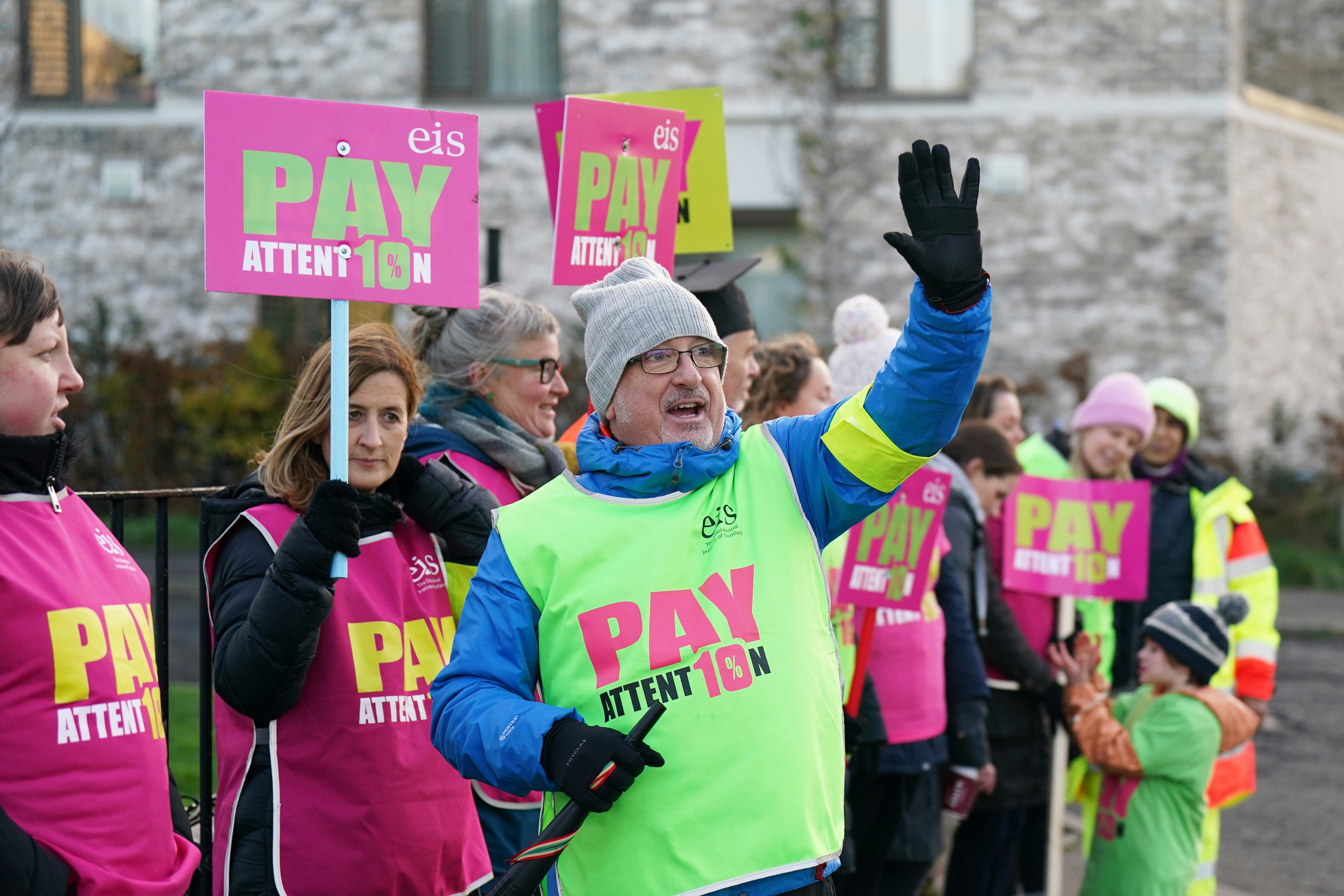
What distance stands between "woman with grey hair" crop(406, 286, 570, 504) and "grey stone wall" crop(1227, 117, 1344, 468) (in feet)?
41.2

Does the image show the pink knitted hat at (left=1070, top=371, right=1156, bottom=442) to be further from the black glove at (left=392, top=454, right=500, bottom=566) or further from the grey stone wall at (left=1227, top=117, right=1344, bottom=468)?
the grey stone wall at (left=1227, top=117, right=1344, bottom=468)

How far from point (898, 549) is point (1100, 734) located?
1.13m

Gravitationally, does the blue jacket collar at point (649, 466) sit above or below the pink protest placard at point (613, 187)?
below

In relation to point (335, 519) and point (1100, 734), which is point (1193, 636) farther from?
point (335, 519)

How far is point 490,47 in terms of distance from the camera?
15.2 meters

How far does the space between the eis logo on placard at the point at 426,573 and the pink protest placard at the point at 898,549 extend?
1558mm

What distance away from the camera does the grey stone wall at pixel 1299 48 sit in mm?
19328

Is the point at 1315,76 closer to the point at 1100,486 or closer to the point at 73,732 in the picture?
the point at 1100,486

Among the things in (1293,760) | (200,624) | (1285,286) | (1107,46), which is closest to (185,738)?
(200,624)

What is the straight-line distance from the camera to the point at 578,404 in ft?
45.6

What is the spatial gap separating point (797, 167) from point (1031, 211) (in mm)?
2591

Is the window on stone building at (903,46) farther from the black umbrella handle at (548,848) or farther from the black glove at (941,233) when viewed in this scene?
the black umbrella handle at (548,848)

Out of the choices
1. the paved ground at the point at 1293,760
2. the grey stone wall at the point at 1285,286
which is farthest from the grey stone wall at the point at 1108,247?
the paved ground at the point at 1293,760

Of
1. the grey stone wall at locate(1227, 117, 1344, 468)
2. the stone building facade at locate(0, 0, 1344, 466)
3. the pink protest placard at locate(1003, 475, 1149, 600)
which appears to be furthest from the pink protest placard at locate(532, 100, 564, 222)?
the grey stone wall at locate(1227, 117, 1344, 468)
